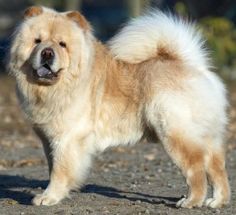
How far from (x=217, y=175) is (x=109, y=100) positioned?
1324 mm

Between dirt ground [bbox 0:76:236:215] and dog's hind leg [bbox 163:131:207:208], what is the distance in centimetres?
13

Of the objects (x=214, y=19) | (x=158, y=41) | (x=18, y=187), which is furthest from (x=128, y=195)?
(x=214, y=19)

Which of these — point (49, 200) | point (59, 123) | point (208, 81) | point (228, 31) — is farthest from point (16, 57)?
point (228, 31)

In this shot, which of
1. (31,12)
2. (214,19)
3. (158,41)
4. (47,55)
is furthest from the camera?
(214,19)

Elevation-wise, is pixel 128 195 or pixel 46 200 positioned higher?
pixel 46 200

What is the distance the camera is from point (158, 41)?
8.19 m

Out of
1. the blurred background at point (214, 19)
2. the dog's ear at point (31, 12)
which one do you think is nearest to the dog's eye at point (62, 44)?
the dog's ear at point (31, 12)

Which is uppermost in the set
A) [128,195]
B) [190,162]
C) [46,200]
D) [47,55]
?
[47,55]

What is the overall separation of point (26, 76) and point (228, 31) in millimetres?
15844

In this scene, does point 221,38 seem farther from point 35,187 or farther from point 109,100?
point 109,100

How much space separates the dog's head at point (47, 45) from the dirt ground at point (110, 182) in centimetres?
130

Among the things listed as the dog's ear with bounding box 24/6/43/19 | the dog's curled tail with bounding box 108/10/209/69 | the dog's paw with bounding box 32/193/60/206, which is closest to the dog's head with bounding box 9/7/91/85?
the dog's ear with bounding box 24/6/43/19

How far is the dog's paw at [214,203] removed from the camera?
7.76 m

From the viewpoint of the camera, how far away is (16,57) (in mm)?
7781
